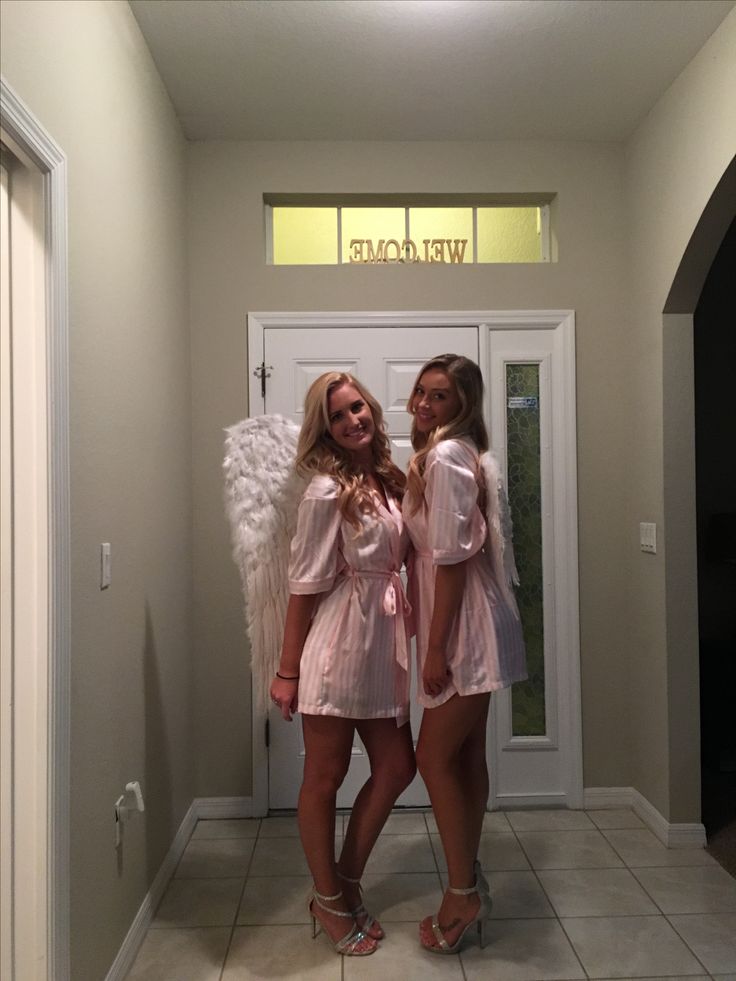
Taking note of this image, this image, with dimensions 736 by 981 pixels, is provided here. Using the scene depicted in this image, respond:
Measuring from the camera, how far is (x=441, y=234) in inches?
127

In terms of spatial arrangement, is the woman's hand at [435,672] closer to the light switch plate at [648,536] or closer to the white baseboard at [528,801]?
the light switch plate at [648,536]

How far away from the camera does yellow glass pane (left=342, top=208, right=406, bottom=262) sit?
3.21 metres

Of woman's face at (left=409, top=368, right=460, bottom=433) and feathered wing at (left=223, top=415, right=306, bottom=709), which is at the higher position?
woman's face at (left=409, top=368, right=460, bottom=433)

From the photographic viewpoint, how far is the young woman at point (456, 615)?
202 centimetres

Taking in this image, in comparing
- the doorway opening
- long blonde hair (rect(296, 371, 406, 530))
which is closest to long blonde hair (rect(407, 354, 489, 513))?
long blonde hair (rect(296, 371, 406, 530))

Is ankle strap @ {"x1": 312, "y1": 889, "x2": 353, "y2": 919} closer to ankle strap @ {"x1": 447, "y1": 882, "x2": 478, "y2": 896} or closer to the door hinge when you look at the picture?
ankle strap @ {"x1": 447, "y1": 882, "x2": 478, "y2": 896}

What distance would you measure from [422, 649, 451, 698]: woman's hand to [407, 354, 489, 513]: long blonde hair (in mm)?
390

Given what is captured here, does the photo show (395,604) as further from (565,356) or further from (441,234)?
(441,234)

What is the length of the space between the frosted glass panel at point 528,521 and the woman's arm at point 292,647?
1.32 metres

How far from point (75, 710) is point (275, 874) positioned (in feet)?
4.05

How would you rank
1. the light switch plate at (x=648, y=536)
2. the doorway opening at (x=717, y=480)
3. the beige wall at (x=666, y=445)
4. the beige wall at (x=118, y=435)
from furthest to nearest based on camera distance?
1. the doorway opening at (x=717, y=480)
2. the light switch plate at (x=648, y=536)
3. the beige wall at (x=666, y=445)
4. the beige wall at (x=118, y=435)

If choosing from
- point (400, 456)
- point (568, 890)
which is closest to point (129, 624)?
point (400, 456)

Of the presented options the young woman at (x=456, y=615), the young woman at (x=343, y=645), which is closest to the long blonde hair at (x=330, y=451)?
the young woman at (x=343, y=645)

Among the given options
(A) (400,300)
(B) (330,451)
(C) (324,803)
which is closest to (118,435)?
(B) (330,451)
